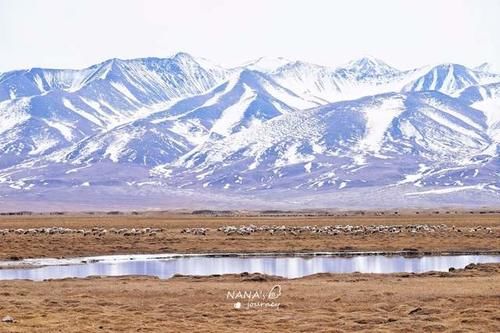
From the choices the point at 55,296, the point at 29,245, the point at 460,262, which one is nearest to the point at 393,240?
the point at 460,262

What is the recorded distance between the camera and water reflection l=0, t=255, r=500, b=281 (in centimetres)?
4316

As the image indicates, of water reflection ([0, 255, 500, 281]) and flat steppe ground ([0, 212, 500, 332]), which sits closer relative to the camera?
flat steppe ground ([0, 212, 500, 332])

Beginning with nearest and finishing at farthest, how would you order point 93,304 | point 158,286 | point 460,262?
1. point 93,304
2. point 158,286
3. point 460,262

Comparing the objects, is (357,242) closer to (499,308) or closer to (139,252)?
(139,252)

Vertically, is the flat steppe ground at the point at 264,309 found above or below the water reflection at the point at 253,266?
below

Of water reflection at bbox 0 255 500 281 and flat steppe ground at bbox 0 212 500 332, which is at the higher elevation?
water reflection at bbox 0 255 500 281

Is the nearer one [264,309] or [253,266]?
[264,309]

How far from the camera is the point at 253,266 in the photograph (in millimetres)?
47375

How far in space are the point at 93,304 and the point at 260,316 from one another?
6358 millimetres

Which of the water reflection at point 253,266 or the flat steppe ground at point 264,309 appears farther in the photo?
the water reflection at point 253,266

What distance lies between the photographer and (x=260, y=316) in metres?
26.0

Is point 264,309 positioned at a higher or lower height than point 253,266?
lower

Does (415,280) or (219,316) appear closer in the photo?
(219,316)

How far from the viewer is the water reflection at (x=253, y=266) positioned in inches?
1699
